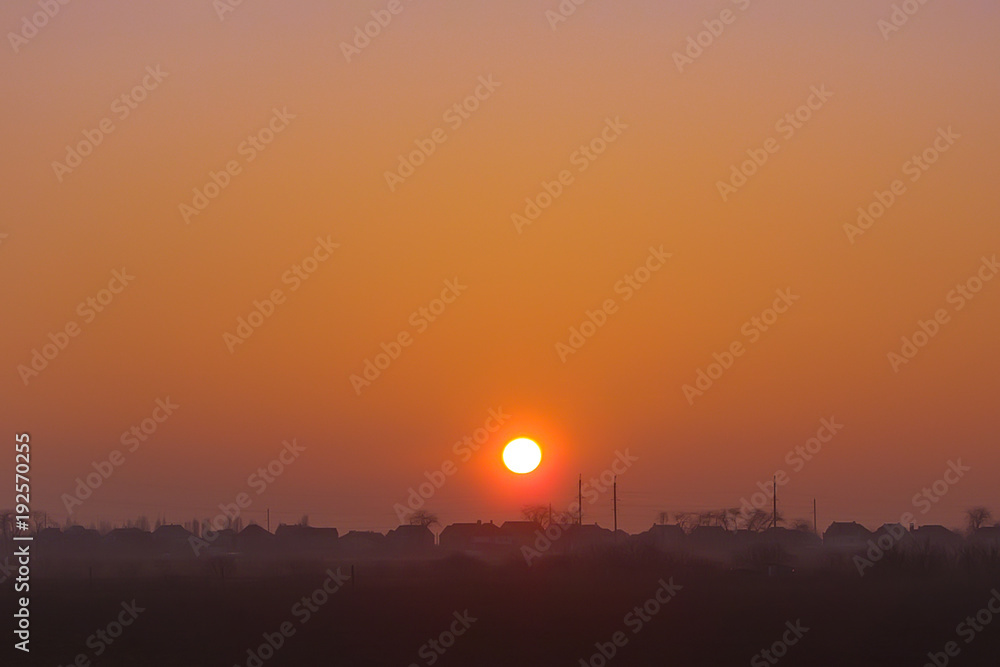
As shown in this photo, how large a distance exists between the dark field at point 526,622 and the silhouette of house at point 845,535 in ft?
190

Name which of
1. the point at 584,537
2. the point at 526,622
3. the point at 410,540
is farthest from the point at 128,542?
the point at 526,622

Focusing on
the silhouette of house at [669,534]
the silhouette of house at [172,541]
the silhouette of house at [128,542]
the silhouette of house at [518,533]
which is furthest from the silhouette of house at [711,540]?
the silhouette of house at [128,542]

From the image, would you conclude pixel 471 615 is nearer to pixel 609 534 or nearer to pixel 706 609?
pixel 706 609

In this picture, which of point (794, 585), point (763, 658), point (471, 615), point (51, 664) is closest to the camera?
point (51, 664)

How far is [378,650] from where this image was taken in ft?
121

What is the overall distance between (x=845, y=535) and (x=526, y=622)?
291 ft

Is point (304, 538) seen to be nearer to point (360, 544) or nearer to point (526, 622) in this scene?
point (360, 544)

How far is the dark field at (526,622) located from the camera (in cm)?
3569

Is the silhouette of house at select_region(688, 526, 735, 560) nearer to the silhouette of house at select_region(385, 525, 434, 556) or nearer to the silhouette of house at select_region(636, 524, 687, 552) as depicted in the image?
the silhouette of house at select_region(636, 524, 687, 552)

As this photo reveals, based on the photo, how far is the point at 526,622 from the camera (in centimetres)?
4212

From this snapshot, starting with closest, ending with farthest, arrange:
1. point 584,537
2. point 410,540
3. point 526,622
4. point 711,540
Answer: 1. point 526,622
2. point 584,537
3. point 711,540
4. point 410,540

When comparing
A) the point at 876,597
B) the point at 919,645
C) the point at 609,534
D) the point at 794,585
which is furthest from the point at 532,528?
the point at 919,645

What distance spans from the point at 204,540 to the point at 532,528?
40304mm

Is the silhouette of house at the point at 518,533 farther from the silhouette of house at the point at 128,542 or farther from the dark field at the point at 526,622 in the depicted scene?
the dark field at the point at 526,622
